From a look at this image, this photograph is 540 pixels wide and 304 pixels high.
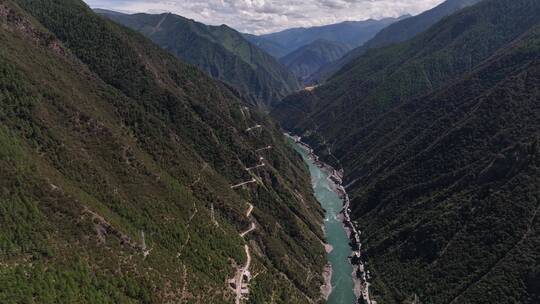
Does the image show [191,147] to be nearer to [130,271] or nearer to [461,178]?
[130,271]

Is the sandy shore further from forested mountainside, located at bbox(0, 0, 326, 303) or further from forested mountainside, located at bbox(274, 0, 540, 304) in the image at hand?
forested mountainside, located at bbox(274, 0, 540, 304)

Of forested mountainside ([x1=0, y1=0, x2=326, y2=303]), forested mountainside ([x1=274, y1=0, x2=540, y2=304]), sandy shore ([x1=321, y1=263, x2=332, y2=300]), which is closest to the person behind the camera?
forested mountainside ([x1=0, y1=0, x2=326, y2=303])

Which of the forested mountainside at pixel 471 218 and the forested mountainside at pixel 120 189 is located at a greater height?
the forested mountainside at pixel 120 189

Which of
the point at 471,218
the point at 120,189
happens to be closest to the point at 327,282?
the point at 471,218

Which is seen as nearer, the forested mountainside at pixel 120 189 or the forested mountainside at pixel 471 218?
the forested mountainside at pixel 120 189

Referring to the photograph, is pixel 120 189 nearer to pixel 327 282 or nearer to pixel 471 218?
pixel 327 282

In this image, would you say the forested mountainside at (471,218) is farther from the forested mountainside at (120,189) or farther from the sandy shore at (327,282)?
the forested mountainside at (120,189)

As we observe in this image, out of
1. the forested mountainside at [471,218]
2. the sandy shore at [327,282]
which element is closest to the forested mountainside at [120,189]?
the sandy shore at [327,282]

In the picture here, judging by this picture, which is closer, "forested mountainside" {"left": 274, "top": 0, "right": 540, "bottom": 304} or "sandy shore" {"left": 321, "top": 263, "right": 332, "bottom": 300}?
"forested mountainside" {"left": 274, "top": 0, "right": 540, "bottom": 304}

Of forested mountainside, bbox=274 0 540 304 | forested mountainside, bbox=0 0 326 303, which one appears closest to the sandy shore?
forested mountainside, bbox=0 0 326 303
